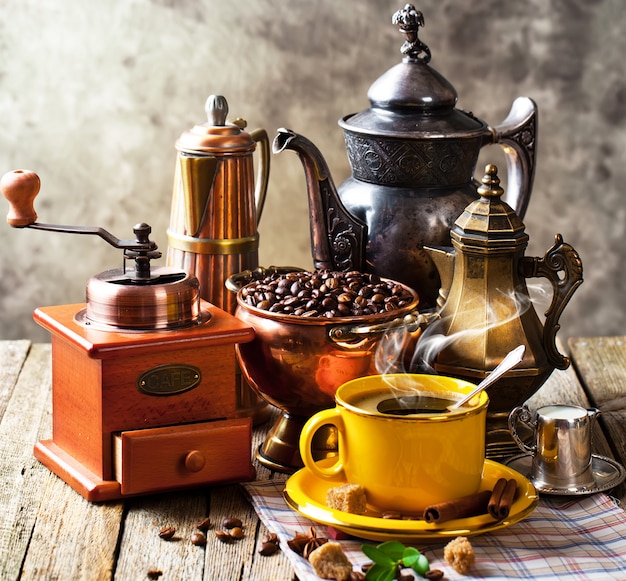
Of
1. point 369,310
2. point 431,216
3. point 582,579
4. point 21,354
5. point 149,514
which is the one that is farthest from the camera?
point 21,354

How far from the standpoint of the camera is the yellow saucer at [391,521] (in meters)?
1.14

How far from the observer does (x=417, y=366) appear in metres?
1.46

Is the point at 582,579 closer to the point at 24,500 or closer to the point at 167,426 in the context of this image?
the point at 167,426

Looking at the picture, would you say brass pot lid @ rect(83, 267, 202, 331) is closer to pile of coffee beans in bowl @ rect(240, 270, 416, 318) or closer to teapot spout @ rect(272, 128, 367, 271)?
pile of coffee beans in bowl @ rect(240, 270, 416, 318)

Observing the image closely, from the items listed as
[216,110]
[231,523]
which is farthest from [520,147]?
[231,523]

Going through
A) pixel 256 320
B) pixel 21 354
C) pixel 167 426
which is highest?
pixel 256 320

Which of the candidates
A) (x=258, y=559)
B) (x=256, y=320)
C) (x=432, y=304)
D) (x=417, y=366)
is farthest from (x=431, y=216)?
(x=258, y=559)

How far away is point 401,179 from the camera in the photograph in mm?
1613

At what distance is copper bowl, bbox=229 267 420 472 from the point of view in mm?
1341

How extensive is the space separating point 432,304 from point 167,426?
1.65 feet

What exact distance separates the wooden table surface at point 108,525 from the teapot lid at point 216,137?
0.43 meters

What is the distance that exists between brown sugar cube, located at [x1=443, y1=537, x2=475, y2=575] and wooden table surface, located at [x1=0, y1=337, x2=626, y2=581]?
173 millimetres

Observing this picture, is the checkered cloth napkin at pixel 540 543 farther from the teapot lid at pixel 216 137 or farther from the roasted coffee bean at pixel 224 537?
the teapot lid at pixel 216 137

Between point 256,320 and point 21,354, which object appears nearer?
point 256,320
